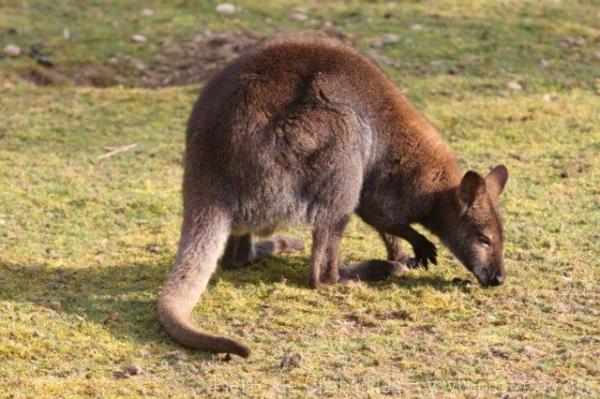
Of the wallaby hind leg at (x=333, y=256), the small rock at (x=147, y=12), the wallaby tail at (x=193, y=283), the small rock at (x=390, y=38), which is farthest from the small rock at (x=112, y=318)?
the small rock at (x=147, y=12)

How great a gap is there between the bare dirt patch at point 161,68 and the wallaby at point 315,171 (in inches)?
162

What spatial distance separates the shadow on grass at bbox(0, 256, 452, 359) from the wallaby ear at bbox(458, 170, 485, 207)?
0.50 m

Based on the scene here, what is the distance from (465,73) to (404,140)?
4.09m

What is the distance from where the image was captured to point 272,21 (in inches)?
453

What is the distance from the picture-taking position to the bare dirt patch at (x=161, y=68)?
10453mm

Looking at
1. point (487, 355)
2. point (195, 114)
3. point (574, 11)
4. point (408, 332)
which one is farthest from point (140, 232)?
point (574, 11)

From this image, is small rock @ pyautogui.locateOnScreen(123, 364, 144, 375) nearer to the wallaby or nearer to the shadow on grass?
the shadow on grass

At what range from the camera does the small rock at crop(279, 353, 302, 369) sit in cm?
499

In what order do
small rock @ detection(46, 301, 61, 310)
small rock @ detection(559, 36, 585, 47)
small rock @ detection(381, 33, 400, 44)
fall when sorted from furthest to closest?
small rock @ detection(559, 36, 585, 47) < small rock @ detection(381, 33, 400, 44) < small rock @ detection(46, 301, 61, 310)

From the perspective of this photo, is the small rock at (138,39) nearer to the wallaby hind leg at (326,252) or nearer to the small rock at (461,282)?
the wallaby hind leg at (326,252)

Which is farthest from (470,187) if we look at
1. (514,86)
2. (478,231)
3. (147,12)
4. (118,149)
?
(147,12)

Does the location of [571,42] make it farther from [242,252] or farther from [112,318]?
[112,318]

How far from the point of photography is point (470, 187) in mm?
6336

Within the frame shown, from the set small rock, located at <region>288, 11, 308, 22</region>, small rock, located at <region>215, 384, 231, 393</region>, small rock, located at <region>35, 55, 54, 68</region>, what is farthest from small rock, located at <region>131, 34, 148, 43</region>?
small rock, located at <region>215, 384, 231, 393</region>
